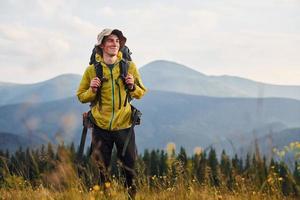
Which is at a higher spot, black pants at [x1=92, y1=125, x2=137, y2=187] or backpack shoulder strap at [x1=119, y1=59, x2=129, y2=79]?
backpack shoulder strap at [x1=119, y1=59, x2=129, y2=79]

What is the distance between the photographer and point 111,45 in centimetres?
614

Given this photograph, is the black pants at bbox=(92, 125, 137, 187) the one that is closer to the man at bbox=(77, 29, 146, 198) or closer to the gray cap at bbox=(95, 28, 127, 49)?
the man at bbox=(77, 29, 146, 198)

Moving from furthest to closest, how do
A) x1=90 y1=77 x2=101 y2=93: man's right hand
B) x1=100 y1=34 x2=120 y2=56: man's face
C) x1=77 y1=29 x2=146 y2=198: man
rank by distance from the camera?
x1=100 y1=34 x2=120 y2=56: man's face → x1=77 y1=29 x2=146 y2=198: man → x1=90 y1=77 x2=101 y2=93: man's right hand

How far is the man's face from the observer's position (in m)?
6.14

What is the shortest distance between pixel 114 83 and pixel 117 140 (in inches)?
28.1

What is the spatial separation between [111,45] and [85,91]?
691mm

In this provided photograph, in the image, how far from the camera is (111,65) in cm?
614

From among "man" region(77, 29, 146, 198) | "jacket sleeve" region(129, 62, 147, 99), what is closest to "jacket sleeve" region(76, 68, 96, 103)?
"man" region(77, 29, 146, 198)

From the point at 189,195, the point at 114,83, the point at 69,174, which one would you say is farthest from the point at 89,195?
the point at 114,83

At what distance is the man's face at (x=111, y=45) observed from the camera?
6.14m

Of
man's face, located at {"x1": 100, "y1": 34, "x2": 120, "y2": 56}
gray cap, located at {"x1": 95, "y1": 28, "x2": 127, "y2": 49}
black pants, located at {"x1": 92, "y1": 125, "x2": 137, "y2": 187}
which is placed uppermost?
gray cap, located at {"x1": 95, "y1": 28, "x2": 127, "y2": 49}

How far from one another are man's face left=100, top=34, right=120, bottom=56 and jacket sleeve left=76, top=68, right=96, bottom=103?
15.4 inches

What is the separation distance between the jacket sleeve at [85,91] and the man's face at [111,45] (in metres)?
0.39

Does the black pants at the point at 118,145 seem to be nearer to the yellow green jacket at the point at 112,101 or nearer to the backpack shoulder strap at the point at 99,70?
the yellow green jacket at the point at 112,101
